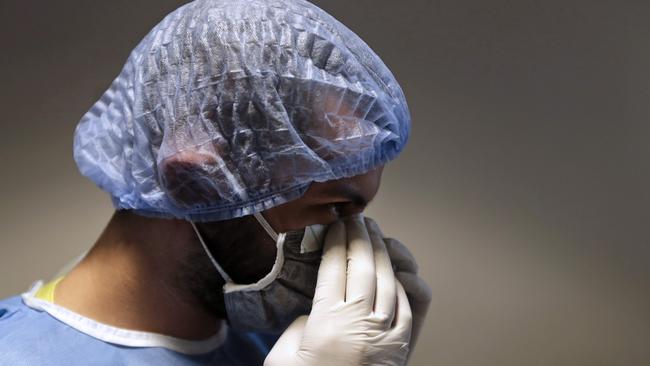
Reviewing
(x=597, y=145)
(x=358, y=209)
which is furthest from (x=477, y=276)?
(x=358, y=209)

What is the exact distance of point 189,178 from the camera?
0.75m

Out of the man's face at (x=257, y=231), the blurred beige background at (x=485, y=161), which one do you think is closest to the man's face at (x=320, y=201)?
the man's face at (x=257, y=231)

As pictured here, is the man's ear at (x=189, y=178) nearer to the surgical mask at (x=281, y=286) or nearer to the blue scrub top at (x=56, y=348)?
the surgical mask at (x=281, y=286)

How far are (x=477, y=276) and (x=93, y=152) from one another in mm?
984

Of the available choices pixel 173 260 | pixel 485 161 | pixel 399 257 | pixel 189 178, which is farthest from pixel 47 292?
pixel 485 161

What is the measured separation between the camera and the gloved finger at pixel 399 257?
0.95m

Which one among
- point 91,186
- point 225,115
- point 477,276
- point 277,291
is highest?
point 225,115

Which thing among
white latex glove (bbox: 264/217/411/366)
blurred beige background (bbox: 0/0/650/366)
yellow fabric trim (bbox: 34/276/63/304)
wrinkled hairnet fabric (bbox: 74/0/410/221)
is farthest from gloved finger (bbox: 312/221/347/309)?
blurred beige background (bbox: 0/0/650/366)

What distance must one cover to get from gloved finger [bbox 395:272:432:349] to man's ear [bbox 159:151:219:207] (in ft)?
1.15

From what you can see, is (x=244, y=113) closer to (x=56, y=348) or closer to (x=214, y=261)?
(x=214, y=261)

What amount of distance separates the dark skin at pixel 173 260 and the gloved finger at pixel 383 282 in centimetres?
6

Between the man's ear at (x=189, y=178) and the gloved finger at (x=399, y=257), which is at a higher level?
the man's ear at (x=189, y=178)

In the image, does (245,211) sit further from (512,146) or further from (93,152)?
(512,146)

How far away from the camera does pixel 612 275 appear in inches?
58.7
